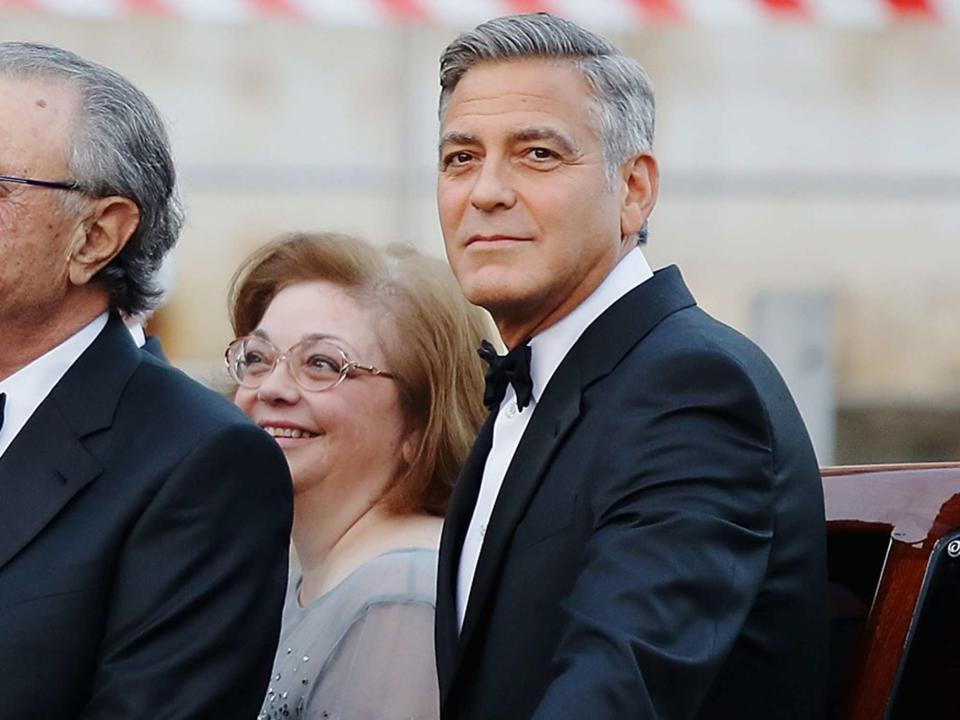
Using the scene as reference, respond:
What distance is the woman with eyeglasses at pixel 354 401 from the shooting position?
3680 millimetres

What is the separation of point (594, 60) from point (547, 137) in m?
0.13

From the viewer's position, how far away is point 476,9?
785 centimetres

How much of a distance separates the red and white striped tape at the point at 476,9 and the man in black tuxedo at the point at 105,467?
197 inches

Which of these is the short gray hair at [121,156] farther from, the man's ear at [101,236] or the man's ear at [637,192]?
the man's ear at [637,192]

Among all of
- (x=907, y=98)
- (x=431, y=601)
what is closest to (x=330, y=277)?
(x=431, y=601)

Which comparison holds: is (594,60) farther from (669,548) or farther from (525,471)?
(669,548)

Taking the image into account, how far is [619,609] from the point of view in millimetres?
2346

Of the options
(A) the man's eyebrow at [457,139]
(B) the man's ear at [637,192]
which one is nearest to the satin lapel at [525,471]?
(B) the man's ear at [637,192]

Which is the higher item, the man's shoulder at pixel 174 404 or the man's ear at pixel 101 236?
the man's ear at pixel 101 236

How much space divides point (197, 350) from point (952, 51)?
3660mm

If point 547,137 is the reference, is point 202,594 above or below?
below

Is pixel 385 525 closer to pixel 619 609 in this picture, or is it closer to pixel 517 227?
pixel 517 227

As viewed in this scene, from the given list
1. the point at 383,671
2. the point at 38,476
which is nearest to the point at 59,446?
the point at 38,476

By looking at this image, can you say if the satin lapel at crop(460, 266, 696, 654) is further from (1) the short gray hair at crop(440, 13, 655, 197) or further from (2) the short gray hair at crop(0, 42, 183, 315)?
(2) the short gray hair at crop(0, 42, 183, 315)
